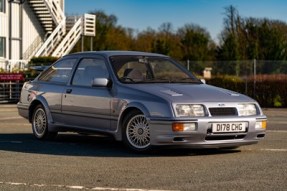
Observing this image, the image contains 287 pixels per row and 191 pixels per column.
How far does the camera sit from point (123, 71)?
10.6m

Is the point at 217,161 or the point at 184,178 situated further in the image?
the point at 217,161

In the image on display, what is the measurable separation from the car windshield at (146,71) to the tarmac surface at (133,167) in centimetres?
115

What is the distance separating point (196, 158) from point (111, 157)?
123cm

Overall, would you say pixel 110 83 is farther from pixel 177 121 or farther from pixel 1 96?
pixel 1 96

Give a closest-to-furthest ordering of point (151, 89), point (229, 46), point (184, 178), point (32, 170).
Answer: point (184, 178) < point (32, 170) < point (151, 89) < point (229, 46)

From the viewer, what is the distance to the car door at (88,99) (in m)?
10.4

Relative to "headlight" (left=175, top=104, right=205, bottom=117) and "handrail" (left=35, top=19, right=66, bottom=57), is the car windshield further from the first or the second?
"handrail" (left=35, top=19, right=66, bottom=57)

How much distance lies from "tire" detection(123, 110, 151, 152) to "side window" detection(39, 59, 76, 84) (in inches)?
83.0

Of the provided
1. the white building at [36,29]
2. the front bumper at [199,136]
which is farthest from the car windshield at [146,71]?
the white building at [36,29]

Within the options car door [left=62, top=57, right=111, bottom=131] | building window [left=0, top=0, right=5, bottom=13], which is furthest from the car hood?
building window [left=0, top=0, right=5, bottom=13]

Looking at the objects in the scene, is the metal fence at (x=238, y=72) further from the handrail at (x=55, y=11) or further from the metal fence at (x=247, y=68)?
the handrail at (x=55, y=11)

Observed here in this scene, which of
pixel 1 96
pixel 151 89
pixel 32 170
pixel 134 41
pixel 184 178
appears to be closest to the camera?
pixel 184 178

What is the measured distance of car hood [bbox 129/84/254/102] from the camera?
9.45 metres

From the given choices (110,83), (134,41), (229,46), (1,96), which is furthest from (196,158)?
(134,41)
